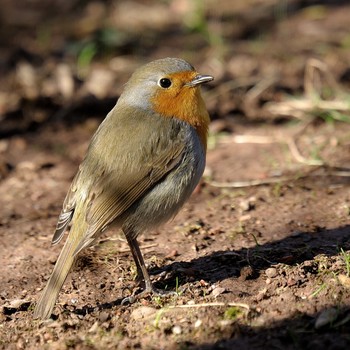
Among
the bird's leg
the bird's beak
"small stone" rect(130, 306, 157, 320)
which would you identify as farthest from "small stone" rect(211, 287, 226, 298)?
the bird's beak

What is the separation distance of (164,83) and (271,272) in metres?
1.29

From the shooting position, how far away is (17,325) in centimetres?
400

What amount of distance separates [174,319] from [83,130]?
349cm

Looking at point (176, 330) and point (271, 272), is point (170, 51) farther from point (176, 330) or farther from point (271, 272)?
point (176, 330)

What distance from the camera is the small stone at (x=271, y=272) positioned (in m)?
4.17

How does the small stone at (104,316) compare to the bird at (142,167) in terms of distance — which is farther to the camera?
the bird at (142,167)

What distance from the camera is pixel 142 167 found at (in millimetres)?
4305

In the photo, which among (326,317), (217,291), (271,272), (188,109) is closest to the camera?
(326,317)

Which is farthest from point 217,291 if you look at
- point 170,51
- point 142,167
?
point 170,51

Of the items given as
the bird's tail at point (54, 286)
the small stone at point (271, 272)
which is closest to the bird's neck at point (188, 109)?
the small stone at point (271, 272)

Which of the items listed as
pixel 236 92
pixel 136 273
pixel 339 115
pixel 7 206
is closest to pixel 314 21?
pixel 236 92

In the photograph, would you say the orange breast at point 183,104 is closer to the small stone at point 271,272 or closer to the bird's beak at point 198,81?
the bird's beak at point 198,81

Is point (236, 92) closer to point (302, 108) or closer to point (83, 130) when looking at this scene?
point (302, 108)

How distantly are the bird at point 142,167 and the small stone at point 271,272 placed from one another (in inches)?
23.2
